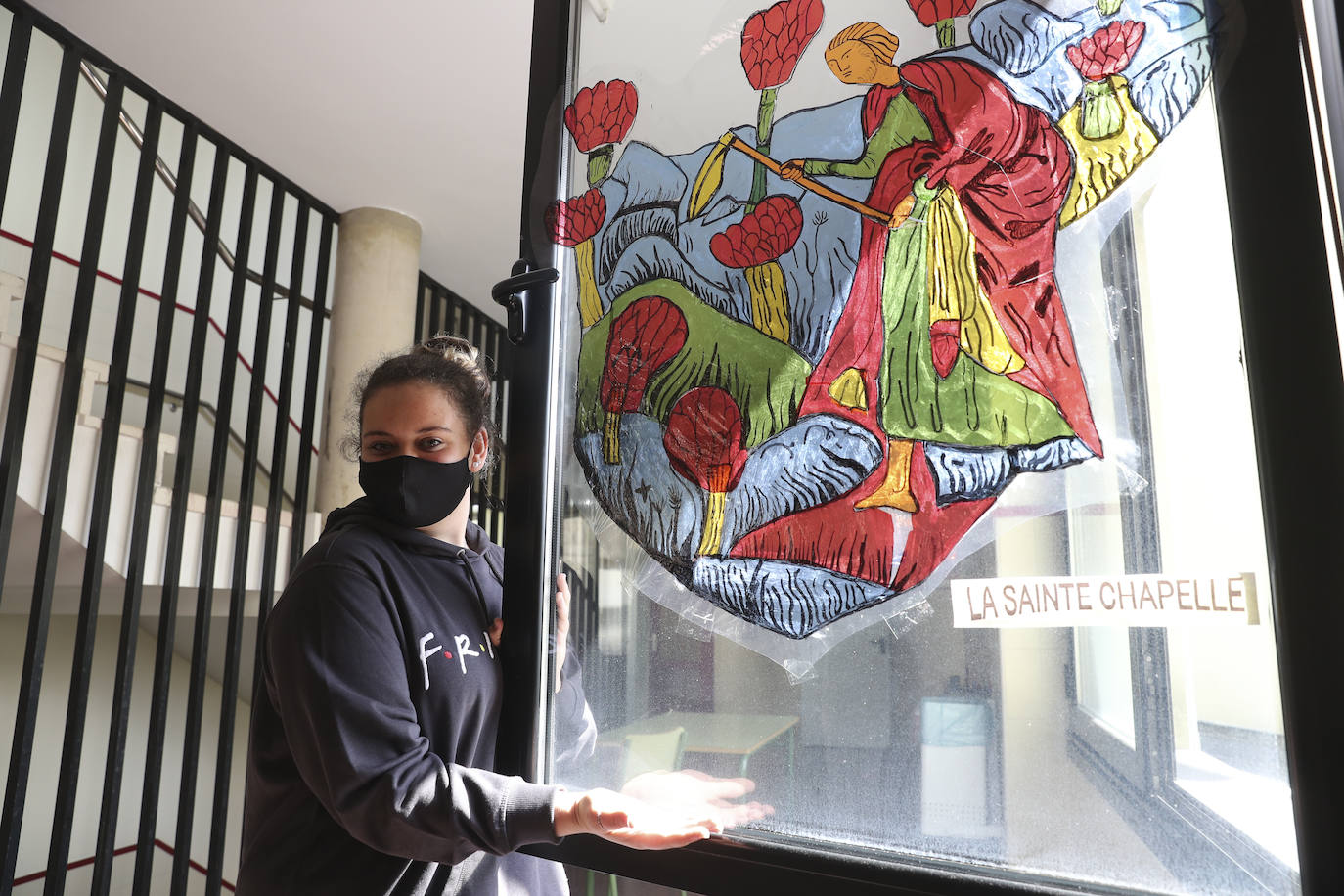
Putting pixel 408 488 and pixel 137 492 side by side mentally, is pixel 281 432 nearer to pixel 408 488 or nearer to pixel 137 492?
pixel 137 492

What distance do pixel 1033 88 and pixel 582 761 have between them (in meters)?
0.89

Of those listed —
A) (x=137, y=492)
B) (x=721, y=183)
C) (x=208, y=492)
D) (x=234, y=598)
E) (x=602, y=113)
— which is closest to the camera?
(x=721, y=183)

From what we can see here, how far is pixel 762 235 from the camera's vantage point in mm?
985

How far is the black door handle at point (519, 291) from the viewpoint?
1.14m

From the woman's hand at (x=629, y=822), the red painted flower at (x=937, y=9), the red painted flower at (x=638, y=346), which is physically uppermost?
the red painted flower at (x=937, y=9)

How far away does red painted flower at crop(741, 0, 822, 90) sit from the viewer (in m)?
0.96

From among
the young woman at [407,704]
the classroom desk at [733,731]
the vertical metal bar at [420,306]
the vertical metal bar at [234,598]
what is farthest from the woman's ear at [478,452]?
the vertical metal bar at [420,306]

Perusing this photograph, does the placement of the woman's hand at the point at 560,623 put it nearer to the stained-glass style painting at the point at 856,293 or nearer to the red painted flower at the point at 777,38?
the stained-glass style painting at the point at 856,293

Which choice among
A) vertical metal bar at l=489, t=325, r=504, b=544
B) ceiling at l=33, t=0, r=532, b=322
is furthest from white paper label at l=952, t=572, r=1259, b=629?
vertical metal bar at l=489, t=325, r=504, b=544

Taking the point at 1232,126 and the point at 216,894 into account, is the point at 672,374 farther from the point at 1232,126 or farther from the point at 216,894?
the point at 216,894

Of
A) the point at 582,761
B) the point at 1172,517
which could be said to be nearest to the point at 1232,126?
the point at 1172,517

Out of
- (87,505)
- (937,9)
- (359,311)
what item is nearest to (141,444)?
(87,505)

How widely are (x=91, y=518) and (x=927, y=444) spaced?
3.02m

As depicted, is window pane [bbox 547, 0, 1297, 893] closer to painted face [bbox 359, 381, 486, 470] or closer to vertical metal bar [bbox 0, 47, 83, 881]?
painted face [bbox 359, 381, 486, 470]
